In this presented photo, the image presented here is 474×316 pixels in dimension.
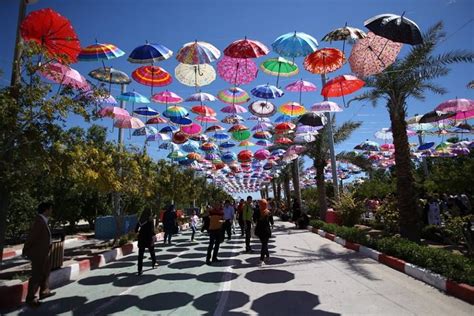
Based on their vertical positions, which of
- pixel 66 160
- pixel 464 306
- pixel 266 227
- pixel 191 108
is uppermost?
pixel 191 108

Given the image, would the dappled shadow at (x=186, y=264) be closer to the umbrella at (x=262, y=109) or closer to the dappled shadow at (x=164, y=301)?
the dappled shadow at (x=164, y=301)

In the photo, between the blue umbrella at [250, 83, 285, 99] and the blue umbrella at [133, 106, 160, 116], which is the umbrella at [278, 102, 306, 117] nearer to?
the blue umbrella at [250, 83, 285, 99]

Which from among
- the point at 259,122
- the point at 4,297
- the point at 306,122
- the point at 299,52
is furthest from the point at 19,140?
the point at 259,122

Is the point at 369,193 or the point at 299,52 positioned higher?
the point at 299,52

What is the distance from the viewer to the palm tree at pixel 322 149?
888 inches

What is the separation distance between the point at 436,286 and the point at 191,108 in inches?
448

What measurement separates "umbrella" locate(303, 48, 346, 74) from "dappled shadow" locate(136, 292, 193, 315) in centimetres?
732

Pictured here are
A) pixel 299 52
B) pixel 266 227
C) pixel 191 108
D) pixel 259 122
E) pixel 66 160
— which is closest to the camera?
pixel 66 160

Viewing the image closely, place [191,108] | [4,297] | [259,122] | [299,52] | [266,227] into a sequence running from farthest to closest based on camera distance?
[259,122] → [191,108] → [266,227] → [299,52] → [4,297]

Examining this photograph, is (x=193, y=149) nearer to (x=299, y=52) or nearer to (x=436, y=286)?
(x=299, y=52)

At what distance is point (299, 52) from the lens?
9.60m

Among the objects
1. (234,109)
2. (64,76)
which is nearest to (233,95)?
(234,109)

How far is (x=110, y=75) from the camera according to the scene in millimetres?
11789

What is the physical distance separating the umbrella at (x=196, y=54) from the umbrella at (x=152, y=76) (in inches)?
86.5
